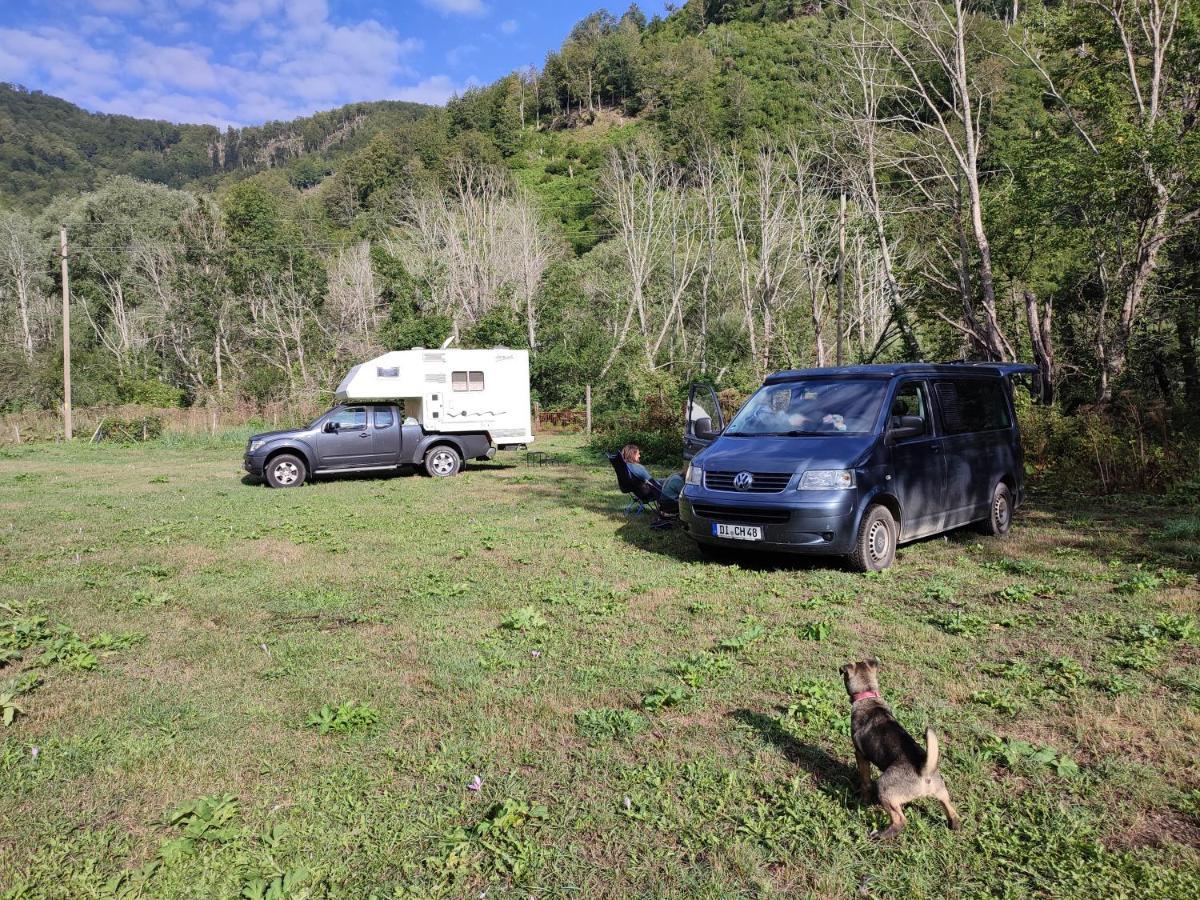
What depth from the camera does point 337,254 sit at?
164ft

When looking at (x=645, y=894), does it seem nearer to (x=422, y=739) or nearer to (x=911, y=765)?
(x=911, y=765)

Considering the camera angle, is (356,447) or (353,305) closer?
(356,447)

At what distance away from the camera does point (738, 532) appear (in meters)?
6.68

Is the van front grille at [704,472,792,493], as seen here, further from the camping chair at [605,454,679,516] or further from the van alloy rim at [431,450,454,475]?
the van alloy rim at [431,450,454,475]

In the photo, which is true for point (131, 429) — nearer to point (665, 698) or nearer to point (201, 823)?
point (201, 823)

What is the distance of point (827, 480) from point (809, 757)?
11.2 feet

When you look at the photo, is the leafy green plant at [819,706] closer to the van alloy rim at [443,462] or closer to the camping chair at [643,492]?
the camping chair at [643,492]

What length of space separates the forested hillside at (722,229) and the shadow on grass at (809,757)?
11100 mm

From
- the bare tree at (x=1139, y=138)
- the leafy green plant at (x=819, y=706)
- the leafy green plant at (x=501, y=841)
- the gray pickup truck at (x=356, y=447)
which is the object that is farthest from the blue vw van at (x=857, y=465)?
the gray pickup truck at (x=356, y=447)

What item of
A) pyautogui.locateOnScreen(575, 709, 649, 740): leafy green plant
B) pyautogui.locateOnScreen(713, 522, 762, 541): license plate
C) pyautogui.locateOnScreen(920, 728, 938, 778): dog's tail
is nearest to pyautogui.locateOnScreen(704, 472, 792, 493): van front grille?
pyautogui.locateOnScreen(713, 522, 762, 541): license plate

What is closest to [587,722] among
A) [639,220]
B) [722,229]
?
[639,220]

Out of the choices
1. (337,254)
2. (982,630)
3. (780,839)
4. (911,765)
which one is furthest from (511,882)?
(337,254)

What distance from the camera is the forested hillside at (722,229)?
13109mm

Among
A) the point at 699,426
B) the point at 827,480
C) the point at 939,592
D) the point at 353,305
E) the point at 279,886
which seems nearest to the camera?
the point at 279,886
